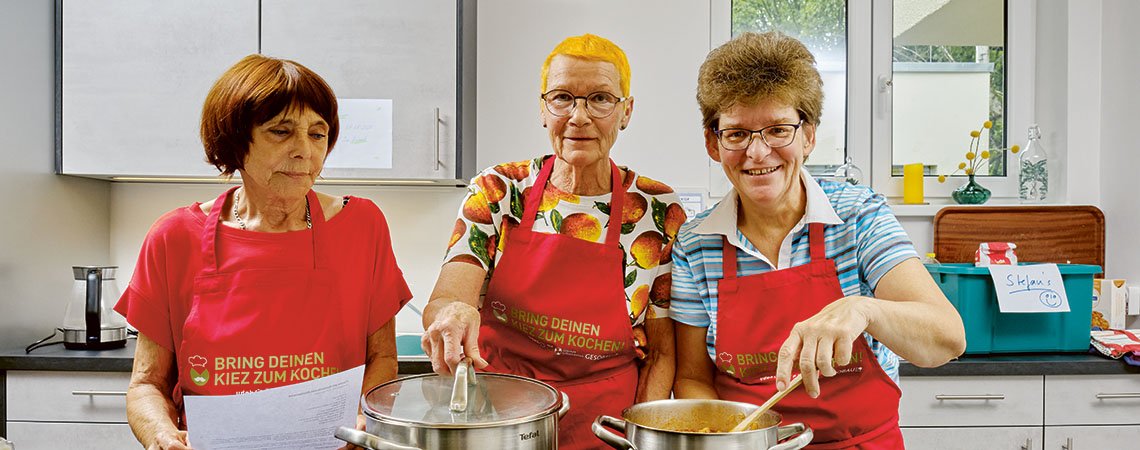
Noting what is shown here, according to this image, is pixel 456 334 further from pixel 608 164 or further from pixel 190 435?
pixel 608 164

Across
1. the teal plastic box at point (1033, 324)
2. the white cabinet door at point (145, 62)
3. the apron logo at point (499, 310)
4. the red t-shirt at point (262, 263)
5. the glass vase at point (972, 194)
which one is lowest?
the teal plastic box at point (1033, 324)

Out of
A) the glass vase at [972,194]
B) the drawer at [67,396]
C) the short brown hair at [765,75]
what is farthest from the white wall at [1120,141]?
the drawer at [67,396]

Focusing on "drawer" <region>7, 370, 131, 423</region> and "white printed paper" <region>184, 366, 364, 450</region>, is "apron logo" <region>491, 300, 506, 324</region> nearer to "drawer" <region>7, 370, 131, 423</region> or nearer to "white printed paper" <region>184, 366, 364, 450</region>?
"white printed paper" <region>184, 366, 364, 450</region>

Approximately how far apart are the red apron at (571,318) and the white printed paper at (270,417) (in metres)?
0.42

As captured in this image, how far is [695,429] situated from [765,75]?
1.87 ft

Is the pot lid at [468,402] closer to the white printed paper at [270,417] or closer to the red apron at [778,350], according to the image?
the white printed paper at [270,417]

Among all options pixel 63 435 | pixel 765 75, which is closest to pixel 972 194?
pixel 765 75

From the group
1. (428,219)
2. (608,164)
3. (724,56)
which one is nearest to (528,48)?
(428,219)

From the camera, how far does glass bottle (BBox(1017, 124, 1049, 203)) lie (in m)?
2.65

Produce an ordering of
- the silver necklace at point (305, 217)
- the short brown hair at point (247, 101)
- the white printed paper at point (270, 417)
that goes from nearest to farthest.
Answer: the white printed paper at point (270, 417), the short brown hair at point (247, 101), the silver necklace at point (305, 217)

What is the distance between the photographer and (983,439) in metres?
2.10

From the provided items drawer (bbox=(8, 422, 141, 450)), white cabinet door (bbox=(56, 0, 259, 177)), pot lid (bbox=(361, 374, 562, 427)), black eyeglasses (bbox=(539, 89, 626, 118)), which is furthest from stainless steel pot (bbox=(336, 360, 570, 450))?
white cabinet door (bbox=(56, 0, 259, 177))

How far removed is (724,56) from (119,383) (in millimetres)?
1836

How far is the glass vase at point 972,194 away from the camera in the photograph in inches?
104
